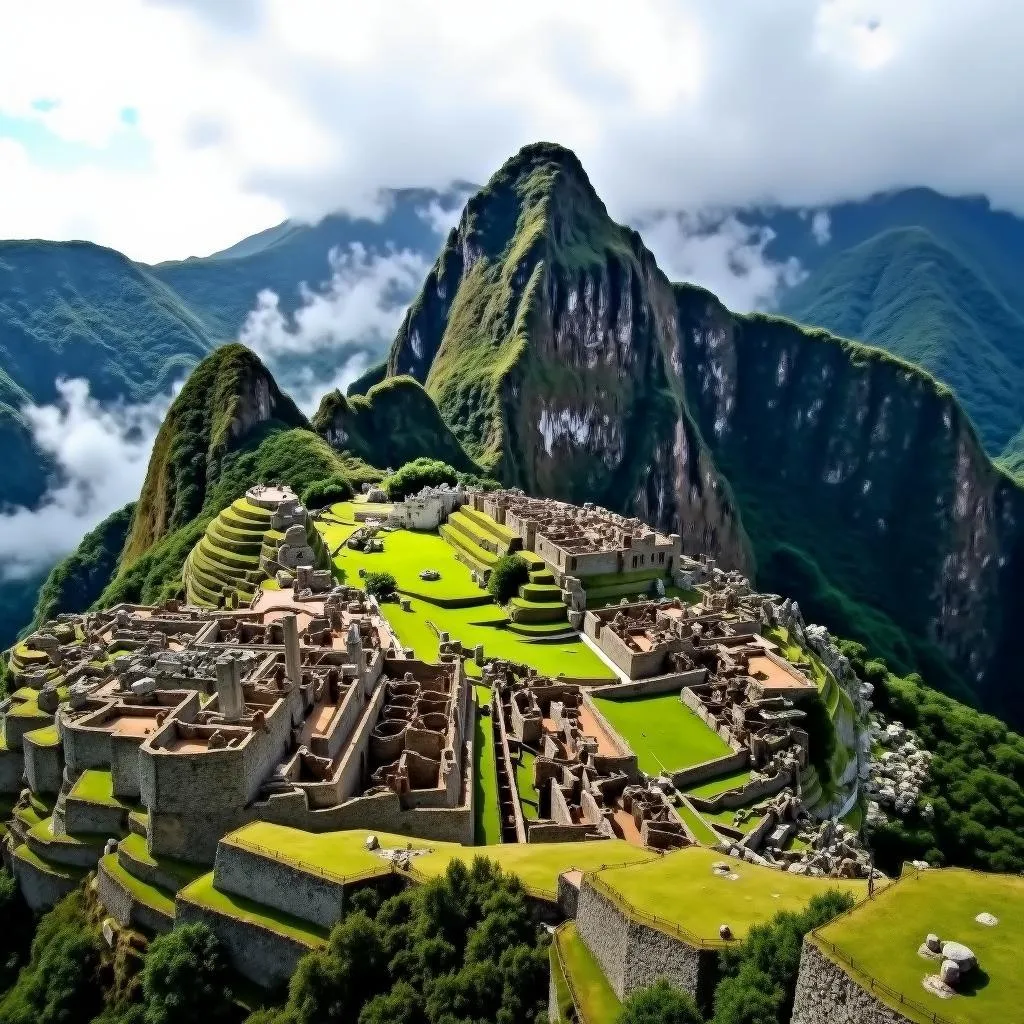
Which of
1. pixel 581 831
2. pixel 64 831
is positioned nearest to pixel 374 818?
pixel 581 831

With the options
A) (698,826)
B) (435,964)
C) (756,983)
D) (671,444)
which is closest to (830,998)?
(756,983)

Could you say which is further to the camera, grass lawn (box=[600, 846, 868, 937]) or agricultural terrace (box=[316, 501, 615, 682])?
agricultural terrace (box=[316, 501, 615, 682])

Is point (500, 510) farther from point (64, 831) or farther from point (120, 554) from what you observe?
point (120, 554)

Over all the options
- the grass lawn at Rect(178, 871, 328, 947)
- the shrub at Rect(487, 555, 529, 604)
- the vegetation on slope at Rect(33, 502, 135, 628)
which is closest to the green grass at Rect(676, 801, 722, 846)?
the grass lawn at Rect(178, 871, 328, 947)

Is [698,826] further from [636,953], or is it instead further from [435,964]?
[636,953]

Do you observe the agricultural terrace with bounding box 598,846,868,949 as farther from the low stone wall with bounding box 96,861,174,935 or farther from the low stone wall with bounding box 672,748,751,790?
the low stone wall with bounding box 672,748,751,790

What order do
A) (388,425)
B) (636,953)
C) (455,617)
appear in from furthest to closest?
1. (388,425)
2. (455,617)
3. (636,953)
